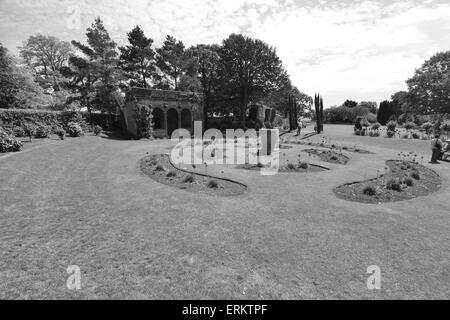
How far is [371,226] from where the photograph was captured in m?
7.94

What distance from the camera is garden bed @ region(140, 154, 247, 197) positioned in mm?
11453

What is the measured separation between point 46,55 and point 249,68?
40935mm

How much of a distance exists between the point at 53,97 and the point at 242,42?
33.8 meters

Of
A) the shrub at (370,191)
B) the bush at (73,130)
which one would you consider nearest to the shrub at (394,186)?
the shrub at (370,191)

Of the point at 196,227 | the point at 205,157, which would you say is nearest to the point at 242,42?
the point at 205,157

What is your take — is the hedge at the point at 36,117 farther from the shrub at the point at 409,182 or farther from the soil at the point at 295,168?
the shrub at the point at 409,182

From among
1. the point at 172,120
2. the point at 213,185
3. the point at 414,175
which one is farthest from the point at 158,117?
the point at 414,175

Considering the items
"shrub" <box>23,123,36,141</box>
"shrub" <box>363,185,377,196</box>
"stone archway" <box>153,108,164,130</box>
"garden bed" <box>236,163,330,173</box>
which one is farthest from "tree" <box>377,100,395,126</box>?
"shrub" <box>23,123,36,141</box>

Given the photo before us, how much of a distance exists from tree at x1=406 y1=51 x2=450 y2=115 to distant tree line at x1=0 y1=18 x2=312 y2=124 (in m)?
23.6

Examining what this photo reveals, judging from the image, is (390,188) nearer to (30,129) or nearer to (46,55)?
(30,129)

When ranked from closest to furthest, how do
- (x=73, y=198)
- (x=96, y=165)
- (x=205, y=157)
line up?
(x=73, y=198) < (x=96, y=165) < (x=205, y=157)

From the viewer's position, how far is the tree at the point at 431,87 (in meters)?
40.9

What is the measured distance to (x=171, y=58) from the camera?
44.8 metres
